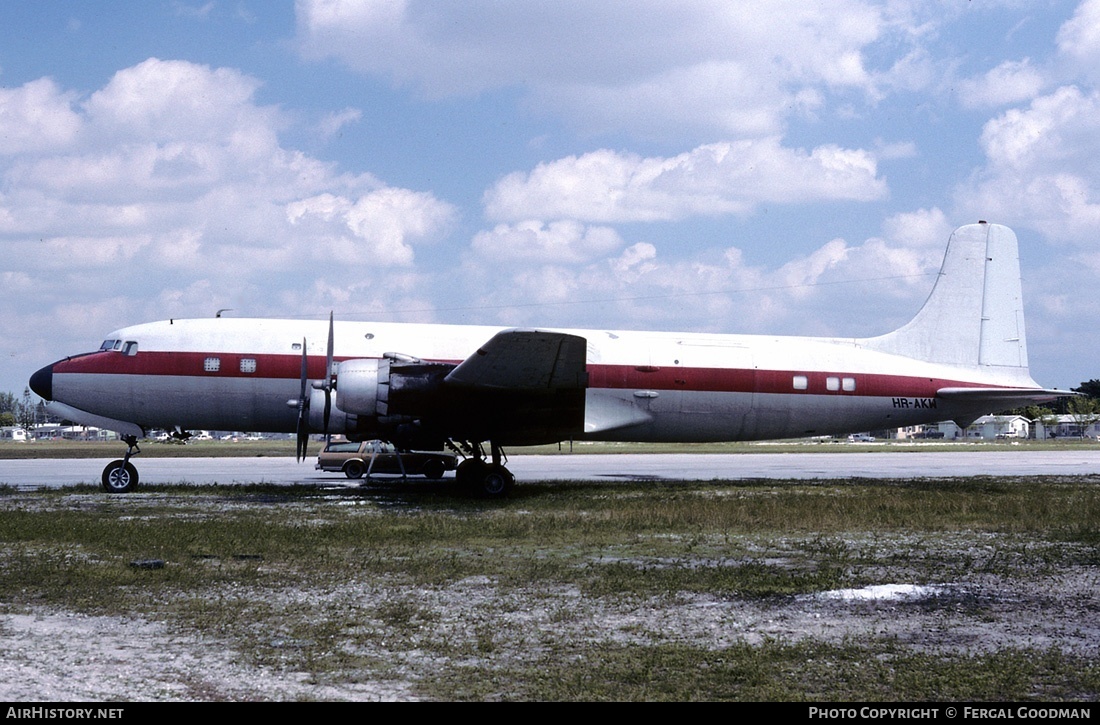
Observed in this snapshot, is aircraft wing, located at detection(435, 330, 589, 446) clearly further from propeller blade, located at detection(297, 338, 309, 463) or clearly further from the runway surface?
the runway surface

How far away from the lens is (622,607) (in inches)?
345

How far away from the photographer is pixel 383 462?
2681 centimetres

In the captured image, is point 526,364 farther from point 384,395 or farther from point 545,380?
point 384,395

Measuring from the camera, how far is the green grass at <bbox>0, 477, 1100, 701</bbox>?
6.39 metres

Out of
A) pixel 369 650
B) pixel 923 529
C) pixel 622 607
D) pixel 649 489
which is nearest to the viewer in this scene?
pixel 369 650

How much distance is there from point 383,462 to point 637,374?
28.8 ft

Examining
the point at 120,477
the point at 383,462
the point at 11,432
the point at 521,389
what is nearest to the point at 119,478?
the point at 120,477

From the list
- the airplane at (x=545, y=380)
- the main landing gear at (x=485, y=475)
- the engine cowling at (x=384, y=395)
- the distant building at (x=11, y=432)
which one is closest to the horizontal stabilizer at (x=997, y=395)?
the airplane at (x=545, y=380)

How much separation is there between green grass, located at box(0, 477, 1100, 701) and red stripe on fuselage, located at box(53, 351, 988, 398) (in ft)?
10.0

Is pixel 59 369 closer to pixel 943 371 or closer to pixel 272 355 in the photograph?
pixel 272 355

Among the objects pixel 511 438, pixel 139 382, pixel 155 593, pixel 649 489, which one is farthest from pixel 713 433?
pixel 155 593

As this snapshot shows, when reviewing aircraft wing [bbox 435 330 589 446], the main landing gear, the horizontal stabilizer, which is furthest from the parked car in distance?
the horizontal stabilizer

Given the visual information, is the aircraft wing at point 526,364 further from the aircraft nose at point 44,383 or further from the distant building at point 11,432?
the distant building at point 11,432
